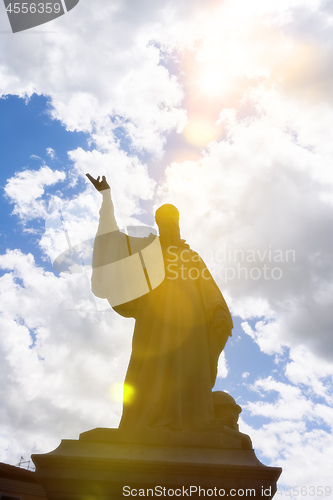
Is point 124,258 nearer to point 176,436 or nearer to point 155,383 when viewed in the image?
point 155,383

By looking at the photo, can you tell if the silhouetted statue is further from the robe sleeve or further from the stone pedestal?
the stone pedestal

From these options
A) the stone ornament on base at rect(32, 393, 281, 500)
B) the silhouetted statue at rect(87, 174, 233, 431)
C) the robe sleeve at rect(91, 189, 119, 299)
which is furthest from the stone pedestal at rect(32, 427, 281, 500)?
the robe sleeve at rect(91, 189, 119, 299)

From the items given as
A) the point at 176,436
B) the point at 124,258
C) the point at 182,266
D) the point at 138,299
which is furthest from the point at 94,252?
the point at 176,436

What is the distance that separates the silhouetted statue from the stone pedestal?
424 millimetres

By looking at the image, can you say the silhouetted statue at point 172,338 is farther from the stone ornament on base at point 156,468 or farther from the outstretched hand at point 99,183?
the stone ornament on base at point 156,468

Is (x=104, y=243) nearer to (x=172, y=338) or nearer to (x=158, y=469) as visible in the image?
(x=172, y=338)

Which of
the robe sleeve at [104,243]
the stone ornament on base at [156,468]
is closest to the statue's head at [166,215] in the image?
the robe sleeve at [104,243]

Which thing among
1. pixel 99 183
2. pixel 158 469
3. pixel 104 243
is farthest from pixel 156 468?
pixel 99 183

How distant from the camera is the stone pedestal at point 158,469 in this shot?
13.2 feet

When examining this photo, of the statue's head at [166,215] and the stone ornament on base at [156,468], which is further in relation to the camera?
the statue's head at [166,215]

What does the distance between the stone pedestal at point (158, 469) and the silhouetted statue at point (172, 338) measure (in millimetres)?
424

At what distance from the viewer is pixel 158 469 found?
160 inches

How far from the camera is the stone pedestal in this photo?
4031 mm

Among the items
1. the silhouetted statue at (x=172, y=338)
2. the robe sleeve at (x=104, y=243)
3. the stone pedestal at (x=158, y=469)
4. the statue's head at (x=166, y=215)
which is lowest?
the stone pedestal at (x=158, y=469)
